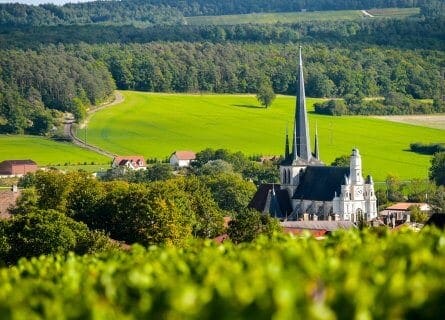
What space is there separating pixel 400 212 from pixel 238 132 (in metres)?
51.3

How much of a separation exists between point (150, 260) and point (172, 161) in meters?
113

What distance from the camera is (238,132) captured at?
158 meters

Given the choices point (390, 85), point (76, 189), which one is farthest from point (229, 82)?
point (76, 189)

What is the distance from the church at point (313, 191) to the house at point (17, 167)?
3586 cm

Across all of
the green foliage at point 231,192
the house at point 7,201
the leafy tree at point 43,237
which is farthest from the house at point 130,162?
the leafy tree at point 43,237

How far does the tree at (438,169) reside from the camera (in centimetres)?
12650

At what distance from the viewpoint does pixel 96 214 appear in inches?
3066

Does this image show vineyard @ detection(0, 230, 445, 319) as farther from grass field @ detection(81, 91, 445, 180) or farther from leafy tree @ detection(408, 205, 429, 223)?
grass field @ detection(81, 91, 445, 180)

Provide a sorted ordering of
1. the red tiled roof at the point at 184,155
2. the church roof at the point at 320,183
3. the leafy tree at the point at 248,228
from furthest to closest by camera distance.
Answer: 1. the red tiled roof at the point at 184,155
2. the church roof at the point at 320,183
3. the leafy tree at the point at 248,228

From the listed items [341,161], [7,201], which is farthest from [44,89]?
[7,201]

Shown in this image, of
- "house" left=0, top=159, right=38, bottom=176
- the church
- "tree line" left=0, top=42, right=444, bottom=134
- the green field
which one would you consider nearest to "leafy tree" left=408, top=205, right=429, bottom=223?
the church

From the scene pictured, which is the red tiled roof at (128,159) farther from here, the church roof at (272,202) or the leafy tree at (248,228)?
the leafy tree at (248,228)

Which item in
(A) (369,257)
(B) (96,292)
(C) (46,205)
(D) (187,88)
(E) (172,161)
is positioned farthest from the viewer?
(D) (187,88)

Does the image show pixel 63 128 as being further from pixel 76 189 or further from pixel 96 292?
pixel 96 292
